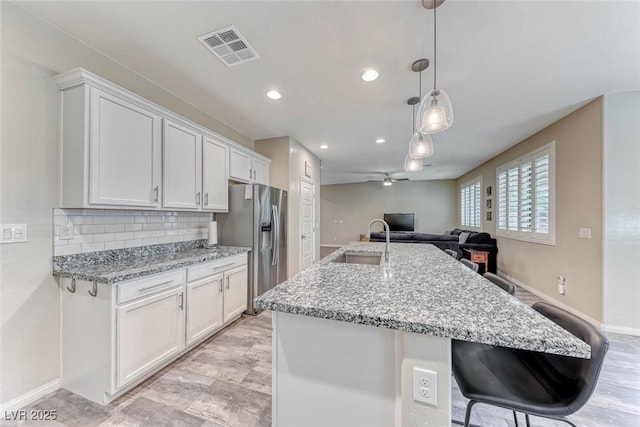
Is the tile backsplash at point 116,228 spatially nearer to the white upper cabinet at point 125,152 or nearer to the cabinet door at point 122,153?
the white upper cabinet at point 125,152

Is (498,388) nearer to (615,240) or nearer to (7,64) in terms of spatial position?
(615,240)

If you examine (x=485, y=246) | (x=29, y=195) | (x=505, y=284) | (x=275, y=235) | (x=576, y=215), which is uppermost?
(x=29, y=195)

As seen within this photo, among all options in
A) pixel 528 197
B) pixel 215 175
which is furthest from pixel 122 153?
pixel 528 197

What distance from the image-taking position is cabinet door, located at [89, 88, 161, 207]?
5.70 feet

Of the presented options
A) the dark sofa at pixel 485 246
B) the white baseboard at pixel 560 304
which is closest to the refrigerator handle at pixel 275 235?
the white baseboard at pixel 560 304

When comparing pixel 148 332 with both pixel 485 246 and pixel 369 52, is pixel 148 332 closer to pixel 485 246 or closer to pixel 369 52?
pixel 369 52

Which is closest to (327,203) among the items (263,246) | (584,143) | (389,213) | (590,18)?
(389,213)

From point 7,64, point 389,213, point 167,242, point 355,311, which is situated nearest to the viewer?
point 355,311

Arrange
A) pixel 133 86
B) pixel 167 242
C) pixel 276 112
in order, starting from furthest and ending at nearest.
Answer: pixel 276 112 < pixel 167 242 < pixel 133 86

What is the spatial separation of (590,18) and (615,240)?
2.34 metres

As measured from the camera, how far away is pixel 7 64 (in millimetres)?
1540

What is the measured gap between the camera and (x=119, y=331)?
162 cm

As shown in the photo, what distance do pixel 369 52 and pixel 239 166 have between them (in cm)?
211

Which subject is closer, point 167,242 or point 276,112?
point 167,242
